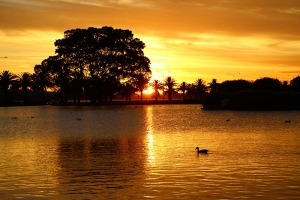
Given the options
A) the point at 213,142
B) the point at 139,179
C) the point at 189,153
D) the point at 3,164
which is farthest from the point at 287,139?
the point at 3,164

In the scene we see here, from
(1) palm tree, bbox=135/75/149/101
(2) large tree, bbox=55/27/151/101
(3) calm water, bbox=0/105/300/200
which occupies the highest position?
(2) large tree, bbox=55/27/151/101

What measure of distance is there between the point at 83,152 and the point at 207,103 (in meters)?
88.0

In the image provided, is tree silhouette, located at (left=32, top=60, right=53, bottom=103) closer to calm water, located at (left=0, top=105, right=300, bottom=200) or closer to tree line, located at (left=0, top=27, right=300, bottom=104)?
tree line, located at (left=0, top=27, right=300, bottom=104)

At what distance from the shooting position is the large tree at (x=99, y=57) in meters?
134

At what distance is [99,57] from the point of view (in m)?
134

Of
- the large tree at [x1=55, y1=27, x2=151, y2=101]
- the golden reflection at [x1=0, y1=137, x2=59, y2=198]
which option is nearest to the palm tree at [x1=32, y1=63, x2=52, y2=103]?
the large tree at [x1=55, y1=27, x2=151, y2=101]

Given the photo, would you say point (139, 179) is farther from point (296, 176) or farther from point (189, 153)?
point (189, 153)

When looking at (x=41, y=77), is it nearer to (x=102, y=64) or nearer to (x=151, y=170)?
(x=102, y=64)

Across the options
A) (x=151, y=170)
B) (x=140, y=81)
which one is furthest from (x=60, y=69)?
(x=151, y=170)

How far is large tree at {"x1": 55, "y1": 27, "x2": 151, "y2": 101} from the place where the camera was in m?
134

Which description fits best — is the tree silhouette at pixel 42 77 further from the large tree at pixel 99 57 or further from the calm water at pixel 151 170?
the calm water at pixel 151 170

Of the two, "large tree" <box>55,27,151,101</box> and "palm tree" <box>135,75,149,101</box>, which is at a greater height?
"large tree" <box>55,27,151,101</box>

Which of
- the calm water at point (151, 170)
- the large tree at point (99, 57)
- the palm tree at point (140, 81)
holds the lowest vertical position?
the calm water at point (151, 170)

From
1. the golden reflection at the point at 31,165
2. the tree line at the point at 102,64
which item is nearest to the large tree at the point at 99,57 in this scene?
the tree line at the point at 102,64
